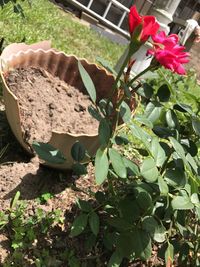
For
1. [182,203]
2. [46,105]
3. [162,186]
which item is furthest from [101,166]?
[46,105]

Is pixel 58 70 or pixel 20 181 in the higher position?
pixel 58 70

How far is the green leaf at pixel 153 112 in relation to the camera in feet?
6.15

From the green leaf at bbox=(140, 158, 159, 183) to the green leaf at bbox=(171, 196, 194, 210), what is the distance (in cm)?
12

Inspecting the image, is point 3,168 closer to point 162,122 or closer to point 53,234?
point 53,234

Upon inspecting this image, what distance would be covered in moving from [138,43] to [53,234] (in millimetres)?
1084

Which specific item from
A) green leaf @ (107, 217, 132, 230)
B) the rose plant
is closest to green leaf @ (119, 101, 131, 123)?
the rose plant

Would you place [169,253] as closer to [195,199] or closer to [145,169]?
[195,199]

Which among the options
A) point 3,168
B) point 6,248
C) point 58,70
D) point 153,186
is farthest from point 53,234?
point 58,70

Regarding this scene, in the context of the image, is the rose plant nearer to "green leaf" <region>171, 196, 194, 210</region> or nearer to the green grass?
"green leaf" <region>171, 196, 194, 210</region>

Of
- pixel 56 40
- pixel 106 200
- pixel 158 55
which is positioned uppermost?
pixel 158 55

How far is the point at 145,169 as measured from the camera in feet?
4.83

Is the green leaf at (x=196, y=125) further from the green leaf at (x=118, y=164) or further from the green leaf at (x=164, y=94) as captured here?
the green leaf at (x=118, y=164)

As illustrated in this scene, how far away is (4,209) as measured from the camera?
199 cm

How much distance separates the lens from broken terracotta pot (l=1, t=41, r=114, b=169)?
2088mm
